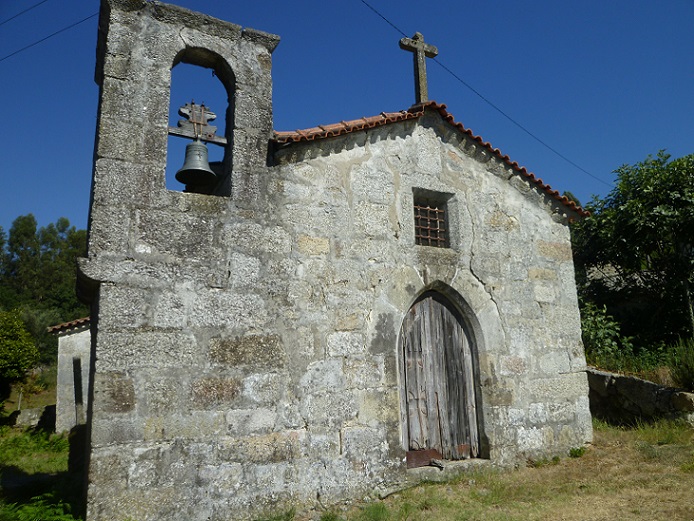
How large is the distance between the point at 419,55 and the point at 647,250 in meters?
7.66

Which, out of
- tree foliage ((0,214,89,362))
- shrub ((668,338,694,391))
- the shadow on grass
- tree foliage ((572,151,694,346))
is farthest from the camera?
tree foliage ((0,214,89,362))

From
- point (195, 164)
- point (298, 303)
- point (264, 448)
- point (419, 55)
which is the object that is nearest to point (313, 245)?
point (298, 303)

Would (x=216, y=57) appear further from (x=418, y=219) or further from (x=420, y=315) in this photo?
(x=420, y=315)

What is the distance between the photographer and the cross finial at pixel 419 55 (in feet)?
23.4

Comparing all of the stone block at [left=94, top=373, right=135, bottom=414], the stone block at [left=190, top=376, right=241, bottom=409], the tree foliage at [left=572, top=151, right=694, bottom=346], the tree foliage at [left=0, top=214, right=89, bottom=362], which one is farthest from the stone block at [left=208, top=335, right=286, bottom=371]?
the tree foliage at [left=0, top=214, right=89, bottom=362]

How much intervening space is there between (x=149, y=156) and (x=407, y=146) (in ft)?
10.1

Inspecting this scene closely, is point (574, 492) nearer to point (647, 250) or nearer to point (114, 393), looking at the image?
point (114, 393)

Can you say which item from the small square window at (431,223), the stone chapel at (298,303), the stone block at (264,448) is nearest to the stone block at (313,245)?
the stone chapel at (298,303)

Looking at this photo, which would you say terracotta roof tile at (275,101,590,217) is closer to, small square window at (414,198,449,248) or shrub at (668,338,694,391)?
small square window at (414,198,449,248)

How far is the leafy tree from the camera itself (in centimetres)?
1526

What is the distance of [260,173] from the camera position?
213 inches

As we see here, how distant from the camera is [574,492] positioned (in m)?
5.40

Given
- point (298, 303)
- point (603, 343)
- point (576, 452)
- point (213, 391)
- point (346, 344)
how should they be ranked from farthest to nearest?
point (603, 343) → point (576, 452) → point (346, 344) → point (298, 303) → point (213, 391)

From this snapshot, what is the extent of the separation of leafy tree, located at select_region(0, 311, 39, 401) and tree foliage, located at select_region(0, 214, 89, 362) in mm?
8568
